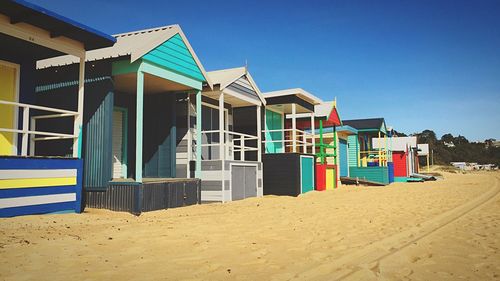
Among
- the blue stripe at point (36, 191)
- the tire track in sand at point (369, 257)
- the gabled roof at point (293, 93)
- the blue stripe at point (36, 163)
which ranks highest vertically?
the gabled roof at point (293, 93)

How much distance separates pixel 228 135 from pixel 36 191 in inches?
322

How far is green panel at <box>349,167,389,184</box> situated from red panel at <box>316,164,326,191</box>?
27.7 feet

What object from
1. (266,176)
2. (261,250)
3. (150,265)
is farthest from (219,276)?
(266,176)

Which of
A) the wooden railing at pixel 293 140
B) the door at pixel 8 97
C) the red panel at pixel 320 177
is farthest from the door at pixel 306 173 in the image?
the door at pixel 8 97

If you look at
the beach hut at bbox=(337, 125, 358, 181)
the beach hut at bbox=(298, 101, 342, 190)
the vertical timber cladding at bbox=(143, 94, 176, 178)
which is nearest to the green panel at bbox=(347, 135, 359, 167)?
the beach hut at bbox=(337, 125, 358, 181)

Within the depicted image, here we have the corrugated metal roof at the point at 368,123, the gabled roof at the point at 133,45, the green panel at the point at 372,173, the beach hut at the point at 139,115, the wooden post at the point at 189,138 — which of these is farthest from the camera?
the corrugated metal roof at the point at 368,123

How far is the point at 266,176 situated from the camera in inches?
625

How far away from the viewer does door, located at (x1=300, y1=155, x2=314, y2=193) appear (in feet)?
52.3

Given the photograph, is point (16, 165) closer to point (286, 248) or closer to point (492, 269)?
point (286, 248)

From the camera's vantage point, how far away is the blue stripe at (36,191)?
6.81 meters

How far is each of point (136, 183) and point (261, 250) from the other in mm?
4850

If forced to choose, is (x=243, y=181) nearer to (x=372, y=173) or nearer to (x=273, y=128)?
(x=273, y=128)

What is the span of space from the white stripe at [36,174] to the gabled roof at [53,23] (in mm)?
2992

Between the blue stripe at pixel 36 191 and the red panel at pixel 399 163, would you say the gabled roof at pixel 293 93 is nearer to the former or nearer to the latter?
the blue stripe at pixel 36 191
